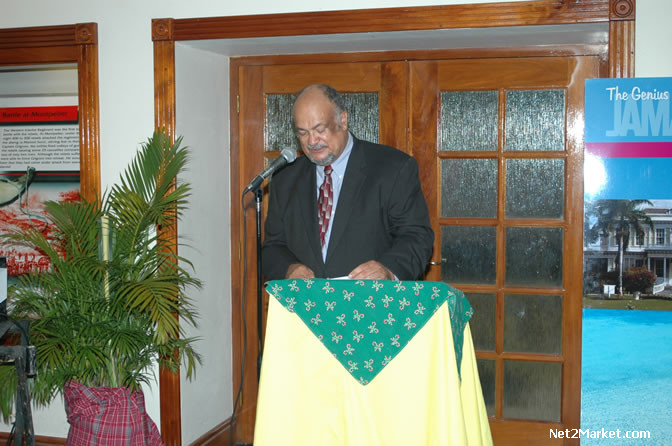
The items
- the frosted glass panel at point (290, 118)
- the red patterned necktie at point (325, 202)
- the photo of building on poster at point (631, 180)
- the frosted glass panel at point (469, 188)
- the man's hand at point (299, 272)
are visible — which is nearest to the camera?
the man's hand at point (299, 272)

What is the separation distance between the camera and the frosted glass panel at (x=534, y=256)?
11.8ft

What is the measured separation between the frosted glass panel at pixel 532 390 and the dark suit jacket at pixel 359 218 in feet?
4.75

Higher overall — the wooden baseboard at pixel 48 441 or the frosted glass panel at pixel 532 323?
the frosted glass panel at pixel 532 323

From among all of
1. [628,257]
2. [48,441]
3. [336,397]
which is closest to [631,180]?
[628,257]

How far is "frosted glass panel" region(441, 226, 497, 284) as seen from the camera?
366 centimetres

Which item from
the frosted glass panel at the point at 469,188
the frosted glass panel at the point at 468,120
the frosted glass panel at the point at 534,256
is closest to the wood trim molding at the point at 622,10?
the frosted glass panel at the point at 468,120

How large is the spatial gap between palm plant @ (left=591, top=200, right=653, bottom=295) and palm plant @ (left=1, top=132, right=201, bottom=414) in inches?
66.8

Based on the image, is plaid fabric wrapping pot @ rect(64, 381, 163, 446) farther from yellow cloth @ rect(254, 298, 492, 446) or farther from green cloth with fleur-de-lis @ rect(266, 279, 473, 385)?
green cloth with fleur-de-lis @ rect(266, 279, 473, 385)

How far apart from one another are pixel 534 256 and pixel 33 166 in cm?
266

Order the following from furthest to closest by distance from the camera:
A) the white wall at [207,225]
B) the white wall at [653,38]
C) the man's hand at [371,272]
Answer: the white wall at [207,225]
the white wall at [653,38]
the man's hand at [371,272]

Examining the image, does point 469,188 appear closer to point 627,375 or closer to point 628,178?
point 628,178

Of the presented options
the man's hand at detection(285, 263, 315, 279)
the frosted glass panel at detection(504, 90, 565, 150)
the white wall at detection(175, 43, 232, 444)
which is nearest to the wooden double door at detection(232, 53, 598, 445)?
the frosted glass panel at detection(504, 90, 565, 150)

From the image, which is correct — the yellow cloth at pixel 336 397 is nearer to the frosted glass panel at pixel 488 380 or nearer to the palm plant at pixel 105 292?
the palm plant at pixel 105 292

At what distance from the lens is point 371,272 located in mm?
2143
